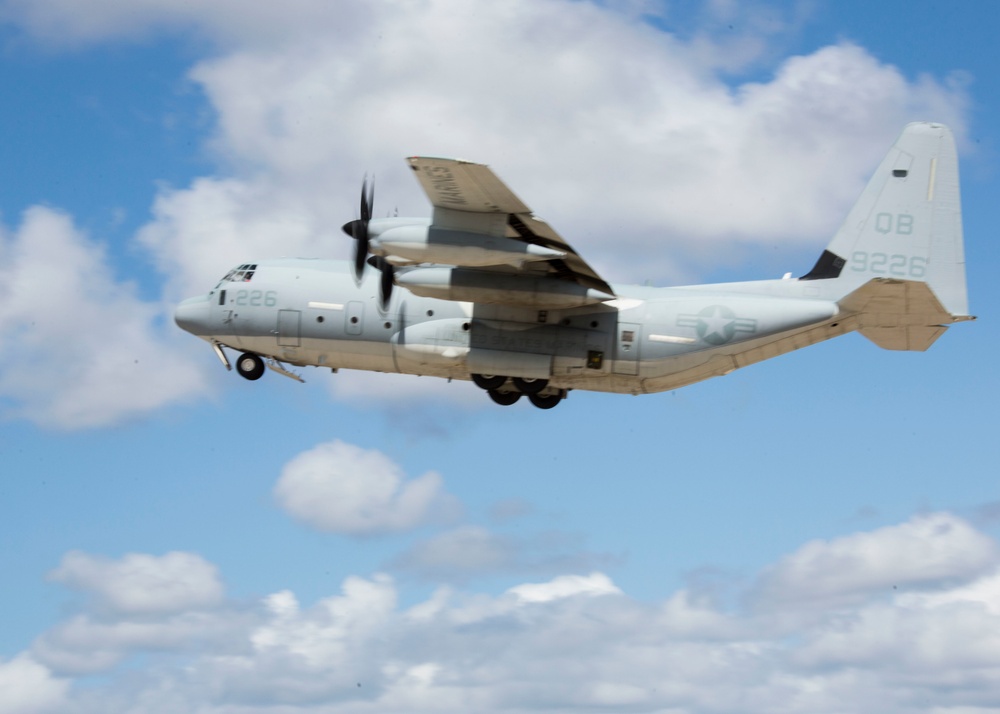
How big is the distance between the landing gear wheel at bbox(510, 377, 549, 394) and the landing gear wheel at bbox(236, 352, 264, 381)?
709 cm

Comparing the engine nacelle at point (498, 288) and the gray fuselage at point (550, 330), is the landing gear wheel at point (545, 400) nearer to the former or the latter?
the gray fuselage at point (550, 330)

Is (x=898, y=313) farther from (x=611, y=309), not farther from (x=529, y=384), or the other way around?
(x=529, y=384)

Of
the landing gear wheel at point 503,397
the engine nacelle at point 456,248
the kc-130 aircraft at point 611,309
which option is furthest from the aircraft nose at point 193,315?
the engine nacelle at point 456,248

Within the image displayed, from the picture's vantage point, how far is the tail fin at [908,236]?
31.5 m

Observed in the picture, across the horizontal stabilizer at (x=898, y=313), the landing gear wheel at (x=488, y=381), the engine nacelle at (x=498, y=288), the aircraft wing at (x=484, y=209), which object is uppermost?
the aircraft wing at (x=484, y=209)

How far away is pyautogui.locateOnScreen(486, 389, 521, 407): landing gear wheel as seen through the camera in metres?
33.6

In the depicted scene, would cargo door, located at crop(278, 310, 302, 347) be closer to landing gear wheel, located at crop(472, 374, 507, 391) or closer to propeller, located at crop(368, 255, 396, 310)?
propeller, located at crop(368, 255, 396, 310)

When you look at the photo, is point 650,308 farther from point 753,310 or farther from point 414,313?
point 414,313

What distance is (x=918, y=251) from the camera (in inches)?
1257

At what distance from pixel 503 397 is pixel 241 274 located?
308 inches

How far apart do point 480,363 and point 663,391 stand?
493cm

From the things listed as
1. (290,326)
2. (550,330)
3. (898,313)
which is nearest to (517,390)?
(550,330)

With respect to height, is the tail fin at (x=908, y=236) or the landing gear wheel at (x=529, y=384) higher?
the tail fin at (x=908, y=236)

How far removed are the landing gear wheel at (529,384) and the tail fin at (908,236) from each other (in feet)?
23.6
